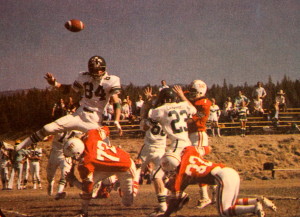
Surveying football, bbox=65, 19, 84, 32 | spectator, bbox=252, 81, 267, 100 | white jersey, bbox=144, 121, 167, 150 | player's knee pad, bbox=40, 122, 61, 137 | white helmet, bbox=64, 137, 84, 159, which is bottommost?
white jersey, bbox=144, 121, 167, 150

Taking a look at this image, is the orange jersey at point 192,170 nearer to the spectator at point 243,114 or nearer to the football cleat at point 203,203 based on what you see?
the football cleat at point 203,203

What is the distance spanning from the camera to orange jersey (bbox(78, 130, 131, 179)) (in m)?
4.09

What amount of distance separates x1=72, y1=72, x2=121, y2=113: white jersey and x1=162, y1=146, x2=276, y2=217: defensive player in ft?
5.16

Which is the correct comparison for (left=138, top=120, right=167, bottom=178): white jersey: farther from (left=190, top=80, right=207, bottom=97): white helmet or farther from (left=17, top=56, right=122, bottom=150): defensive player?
(left=17, top=56, right=122, bottom=150): defensive player

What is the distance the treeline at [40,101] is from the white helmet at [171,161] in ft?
8.27

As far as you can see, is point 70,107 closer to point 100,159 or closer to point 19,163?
point 100,159

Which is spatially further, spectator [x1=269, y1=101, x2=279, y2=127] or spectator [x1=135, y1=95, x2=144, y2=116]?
spectator [x1=135, y1=95, x2=144, y2=116]

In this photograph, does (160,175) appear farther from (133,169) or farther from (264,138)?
(264,138)

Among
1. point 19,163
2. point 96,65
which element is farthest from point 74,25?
point 19,163

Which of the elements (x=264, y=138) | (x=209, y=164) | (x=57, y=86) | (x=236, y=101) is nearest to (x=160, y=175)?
(x=209, y=164)

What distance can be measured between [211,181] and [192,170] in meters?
0.19

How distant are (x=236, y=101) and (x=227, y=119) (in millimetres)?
638

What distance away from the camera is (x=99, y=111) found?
16.9 feet

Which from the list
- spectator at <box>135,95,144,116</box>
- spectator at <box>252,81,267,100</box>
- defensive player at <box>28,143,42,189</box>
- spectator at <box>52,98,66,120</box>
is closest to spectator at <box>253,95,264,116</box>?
spectator at <box>252,81,267,100</box>
